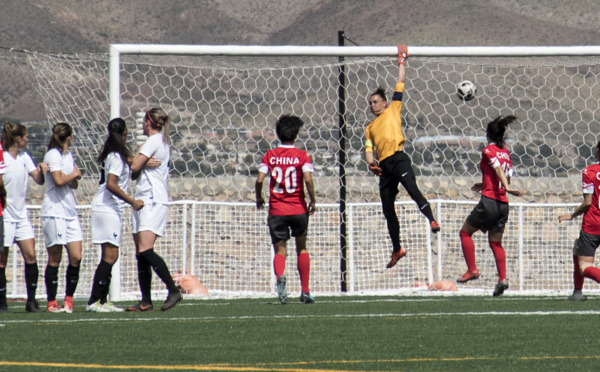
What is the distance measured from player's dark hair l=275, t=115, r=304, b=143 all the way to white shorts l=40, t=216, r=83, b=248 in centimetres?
211

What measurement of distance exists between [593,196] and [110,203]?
4368 millimetres

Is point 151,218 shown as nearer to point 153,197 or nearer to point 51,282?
point 153,197

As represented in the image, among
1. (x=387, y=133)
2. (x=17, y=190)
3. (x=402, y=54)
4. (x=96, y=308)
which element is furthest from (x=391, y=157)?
(x=17, y=190)

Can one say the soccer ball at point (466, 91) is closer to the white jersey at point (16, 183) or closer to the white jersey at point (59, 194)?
the white jersey at point (59, 194)

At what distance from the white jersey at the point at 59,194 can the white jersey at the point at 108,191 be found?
0.31 metres

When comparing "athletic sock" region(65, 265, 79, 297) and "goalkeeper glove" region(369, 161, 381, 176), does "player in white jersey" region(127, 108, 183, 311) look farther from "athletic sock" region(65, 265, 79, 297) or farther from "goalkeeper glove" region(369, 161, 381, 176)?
"goalkeeper glove" region(369, 161, 381, 176)

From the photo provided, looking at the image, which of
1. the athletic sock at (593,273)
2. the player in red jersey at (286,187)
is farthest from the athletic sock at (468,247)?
the player in red jersey at (286,187)

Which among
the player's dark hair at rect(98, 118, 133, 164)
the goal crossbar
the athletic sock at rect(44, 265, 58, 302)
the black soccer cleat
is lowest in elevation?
the black soccer cleat

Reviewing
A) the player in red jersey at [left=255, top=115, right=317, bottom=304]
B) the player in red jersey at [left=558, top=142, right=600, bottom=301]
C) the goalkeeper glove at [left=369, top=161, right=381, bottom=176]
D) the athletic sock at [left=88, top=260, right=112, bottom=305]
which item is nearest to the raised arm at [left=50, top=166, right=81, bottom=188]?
the athletic sock at [left=88, top=260, right=112, bottom=305]

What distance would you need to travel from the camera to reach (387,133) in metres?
10.6

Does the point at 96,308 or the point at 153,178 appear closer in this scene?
the point at 153,178

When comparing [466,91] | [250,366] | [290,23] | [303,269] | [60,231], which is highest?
[290,23]

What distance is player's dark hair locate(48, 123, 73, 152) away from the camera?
9234 millimetres

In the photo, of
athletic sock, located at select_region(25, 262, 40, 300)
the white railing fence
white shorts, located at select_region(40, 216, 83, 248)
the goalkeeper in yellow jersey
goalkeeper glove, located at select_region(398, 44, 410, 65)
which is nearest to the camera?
white shorts, located at select_region(40, 216, 83, 248)
